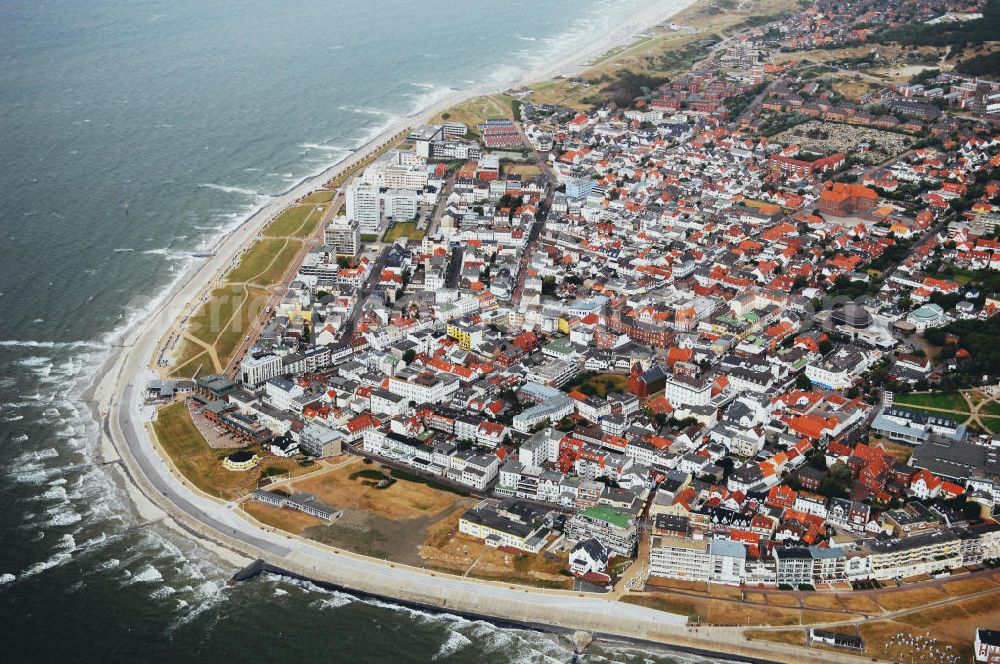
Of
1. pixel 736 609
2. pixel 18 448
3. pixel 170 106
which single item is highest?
pixel 170 106

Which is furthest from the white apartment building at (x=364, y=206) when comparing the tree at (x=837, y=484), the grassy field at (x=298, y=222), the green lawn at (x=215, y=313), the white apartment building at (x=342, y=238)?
the tree at (x=837, y=484)

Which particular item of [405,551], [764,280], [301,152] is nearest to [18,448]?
[405,551]

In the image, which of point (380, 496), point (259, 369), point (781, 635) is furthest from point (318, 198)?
point (781, 635)

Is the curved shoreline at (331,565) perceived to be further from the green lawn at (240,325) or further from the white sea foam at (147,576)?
the green lawn at (240,325)

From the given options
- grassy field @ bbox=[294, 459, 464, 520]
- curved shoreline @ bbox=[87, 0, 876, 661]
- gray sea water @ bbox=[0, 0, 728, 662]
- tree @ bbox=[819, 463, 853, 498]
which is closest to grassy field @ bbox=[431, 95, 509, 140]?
gray sea water @ bbox=[0, 0, 728, 662]

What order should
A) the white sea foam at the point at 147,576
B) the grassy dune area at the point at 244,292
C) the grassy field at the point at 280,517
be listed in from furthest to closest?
the grassy dune area at the point at 244,292 < the grassy field at the point at 280,517 < the white sea foam at the point at 147,576

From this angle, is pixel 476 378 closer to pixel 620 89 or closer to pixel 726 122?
pixel 726 122

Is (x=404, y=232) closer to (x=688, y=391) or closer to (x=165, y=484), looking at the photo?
(x=688, y=391)
